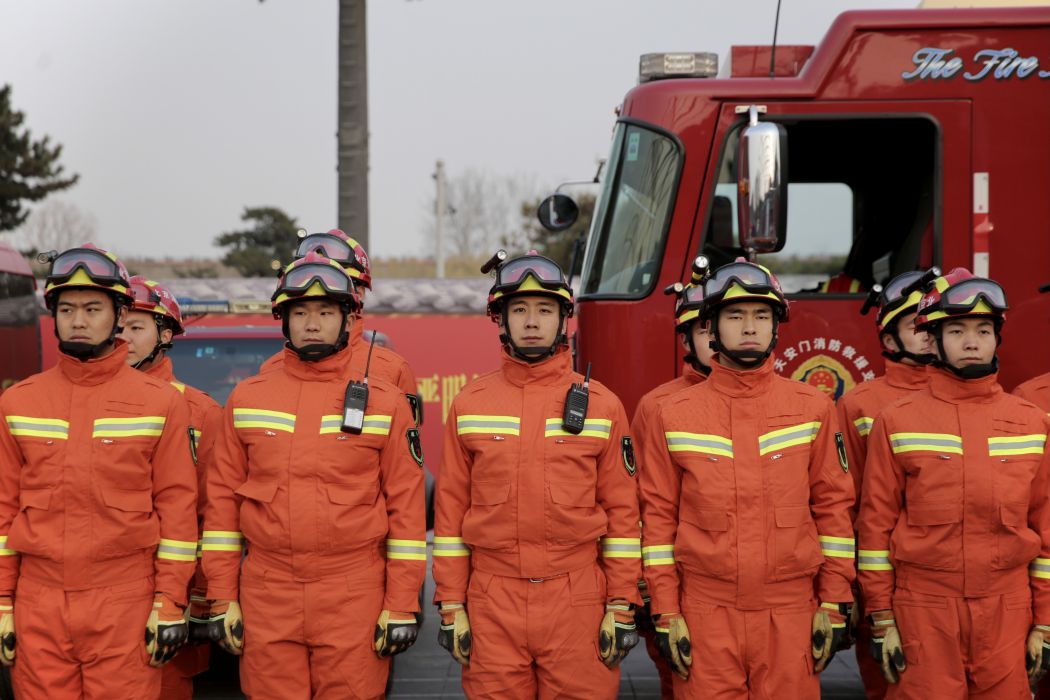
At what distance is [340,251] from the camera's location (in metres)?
5.20

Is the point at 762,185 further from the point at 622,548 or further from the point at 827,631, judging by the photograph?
the point at 827,631

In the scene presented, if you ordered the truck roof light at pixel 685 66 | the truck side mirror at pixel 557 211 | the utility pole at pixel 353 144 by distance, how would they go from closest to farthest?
the truck roof light at pixel 685 66, the truck side mirror at pixel 557 211, the utility pole at pixel 353 144

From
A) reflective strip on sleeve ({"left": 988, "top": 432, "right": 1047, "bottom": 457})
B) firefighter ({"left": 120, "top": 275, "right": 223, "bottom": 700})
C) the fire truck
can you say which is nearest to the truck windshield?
the fire truck

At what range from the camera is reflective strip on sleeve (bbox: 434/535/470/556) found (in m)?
3.90

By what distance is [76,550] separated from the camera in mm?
3746

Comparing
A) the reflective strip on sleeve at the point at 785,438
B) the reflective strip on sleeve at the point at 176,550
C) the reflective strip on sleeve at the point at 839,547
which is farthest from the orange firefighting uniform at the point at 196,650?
the reflective strip on sleeve at the point at 839,547

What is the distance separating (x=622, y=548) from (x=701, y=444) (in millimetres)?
484

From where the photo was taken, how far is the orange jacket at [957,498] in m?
3.86

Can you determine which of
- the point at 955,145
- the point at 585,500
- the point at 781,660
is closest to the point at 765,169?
the point at 955,145

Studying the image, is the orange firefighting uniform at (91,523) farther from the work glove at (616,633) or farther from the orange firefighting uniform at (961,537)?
the orange firefighting uniform at (961,537)

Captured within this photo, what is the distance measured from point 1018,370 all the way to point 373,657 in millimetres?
3274

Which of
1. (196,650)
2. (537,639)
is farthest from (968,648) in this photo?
(196,650)

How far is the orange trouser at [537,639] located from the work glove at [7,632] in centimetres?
164

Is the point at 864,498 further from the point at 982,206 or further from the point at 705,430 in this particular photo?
the point at 982,206
